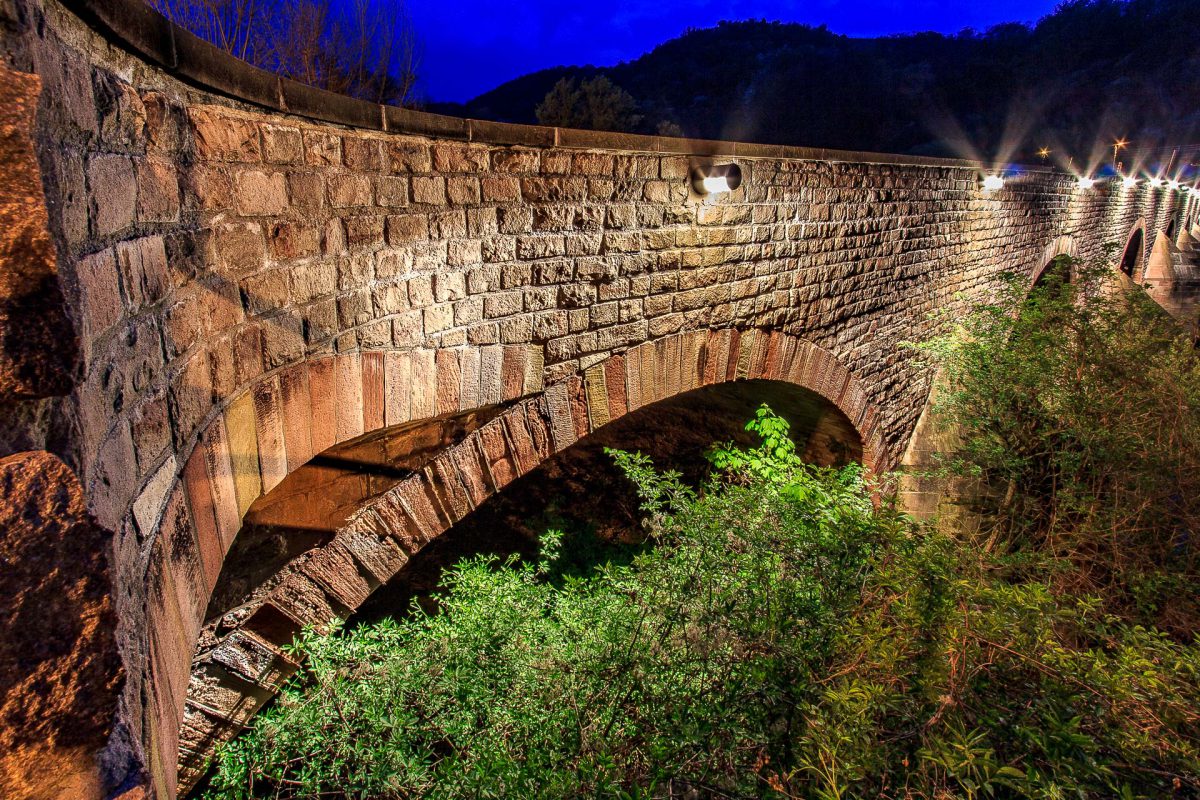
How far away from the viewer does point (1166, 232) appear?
21.5 meters

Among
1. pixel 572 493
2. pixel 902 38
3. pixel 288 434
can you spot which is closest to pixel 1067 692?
pixel 288 434

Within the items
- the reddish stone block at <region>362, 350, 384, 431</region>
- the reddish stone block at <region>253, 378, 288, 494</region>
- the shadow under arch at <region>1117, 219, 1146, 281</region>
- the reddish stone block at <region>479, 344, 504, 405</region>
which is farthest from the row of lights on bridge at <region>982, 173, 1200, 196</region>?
the reddish stone block at <region>253, 378, 288, 494</region>

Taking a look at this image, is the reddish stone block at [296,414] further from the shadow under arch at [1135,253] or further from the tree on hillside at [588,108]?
the shadow under arch at [1135,253]

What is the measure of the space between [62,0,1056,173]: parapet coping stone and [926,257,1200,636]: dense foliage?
10.2ft

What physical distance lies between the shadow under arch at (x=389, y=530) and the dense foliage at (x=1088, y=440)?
2439 mm

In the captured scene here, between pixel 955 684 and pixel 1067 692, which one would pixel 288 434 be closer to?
pixel 955 684

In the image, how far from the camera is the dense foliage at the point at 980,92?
89.4ft

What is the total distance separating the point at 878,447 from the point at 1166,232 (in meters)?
22.8

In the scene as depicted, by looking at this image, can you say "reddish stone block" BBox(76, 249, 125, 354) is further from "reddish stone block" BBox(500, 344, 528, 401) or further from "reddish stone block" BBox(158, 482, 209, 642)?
"reddish stone block" BBox(500, 344, 528, 401)

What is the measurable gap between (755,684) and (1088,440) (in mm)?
4587

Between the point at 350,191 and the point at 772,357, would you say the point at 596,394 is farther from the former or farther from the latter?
the point at 772,357

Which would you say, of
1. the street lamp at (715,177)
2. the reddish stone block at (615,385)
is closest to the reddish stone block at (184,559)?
the reddish stone block at (615,385)

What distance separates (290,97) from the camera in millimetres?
1906

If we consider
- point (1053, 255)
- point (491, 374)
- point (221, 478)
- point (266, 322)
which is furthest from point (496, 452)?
point (1053, 255)
